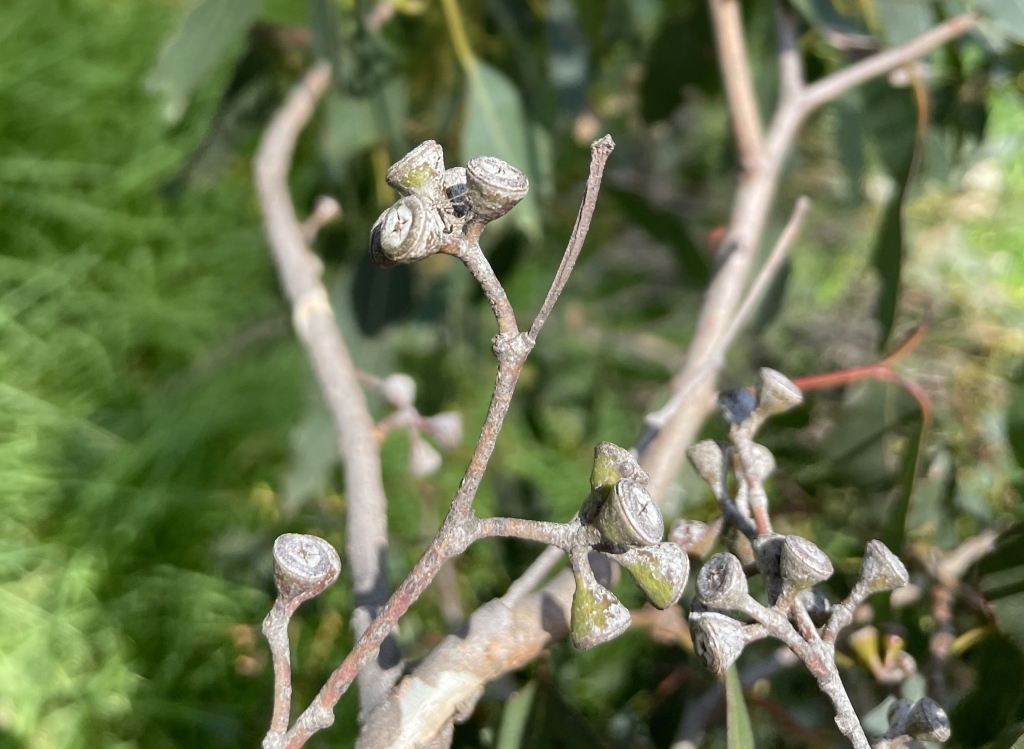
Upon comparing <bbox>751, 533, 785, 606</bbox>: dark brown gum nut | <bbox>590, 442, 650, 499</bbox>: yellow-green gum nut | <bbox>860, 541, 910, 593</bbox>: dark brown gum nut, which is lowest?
<bbox>860, 541, 910, 593</bbox>: dark brown gum nut

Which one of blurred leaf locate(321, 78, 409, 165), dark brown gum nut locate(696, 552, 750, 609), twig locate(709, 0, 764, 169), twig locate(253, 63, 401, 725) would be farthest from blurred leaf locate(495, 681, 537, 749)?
blurred leaf locate(321, 78, 409, 165)

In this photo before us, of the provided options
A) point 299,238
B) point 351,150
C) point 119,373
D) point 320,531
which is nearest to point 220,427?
point 119,373

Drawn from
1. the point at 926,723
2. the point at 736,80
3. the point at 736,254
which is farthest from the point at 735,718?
the point at 736,80

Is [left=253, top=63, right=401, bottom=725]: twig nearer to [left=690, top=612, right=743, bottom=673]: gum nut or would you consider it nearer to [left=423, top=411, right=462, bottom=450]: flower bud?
[left=423, top=411, right=462, bottom=450]: flower bud

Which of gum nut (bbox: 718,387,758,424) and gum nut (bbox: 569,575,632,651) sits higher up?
gum nut (bbox: 569,575,632,651)

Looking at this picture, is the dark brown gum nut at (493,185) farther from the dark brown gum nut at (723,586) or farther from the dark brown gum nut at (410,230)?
the dark brown gum nut at (723,586)

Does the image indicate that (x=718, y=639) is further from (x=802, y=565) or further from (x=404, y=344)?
(x=404, y=344)
